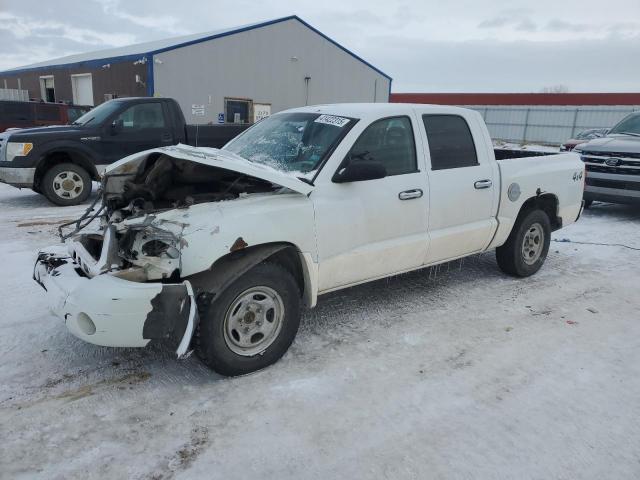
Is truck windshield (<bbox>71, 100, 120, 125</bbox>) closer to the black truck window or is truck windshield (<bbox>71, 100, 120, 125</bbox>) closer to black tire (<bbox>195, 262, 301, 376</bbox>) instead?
the black truck window

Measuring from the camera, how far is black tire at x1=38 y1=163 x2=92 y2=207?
8.69 metres

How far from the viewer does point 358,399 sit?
10.6 ft

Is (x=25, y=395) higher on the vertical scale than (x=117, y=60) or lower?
lower

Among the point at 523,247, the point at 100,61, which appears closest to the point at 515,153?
the point at 523,247

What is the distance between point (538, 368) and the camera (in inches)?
145

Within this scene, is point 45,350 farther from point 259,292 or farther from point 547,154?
point 547,154

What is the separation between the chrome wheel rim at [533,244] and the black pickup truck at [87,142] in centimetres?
596

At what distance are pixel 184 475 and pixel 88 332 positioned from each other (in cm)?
104

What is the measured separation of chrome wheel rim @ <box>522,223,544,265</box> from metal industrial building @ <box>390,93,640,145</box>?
103 ft

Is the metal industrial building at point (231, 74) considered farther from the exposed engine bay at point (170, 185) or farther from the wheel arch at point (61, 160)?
the exposed engine bay at point (170, 185)

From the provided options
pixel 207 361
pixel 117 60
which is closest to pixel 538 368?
pixel 207 361

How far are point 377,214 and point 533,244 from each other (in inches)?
104

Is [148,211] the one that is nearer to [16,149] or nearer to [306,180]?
[306,180]

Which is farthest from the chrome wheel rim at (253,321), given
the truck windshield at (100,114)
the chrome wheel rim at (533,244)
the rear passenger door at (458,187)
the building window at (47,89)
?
the building window at (47,89)
